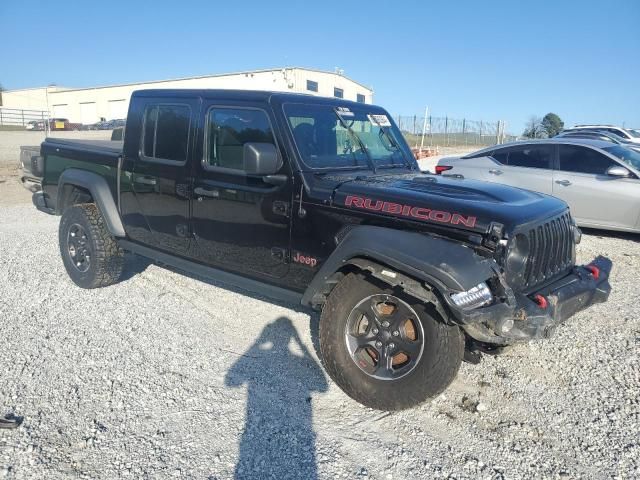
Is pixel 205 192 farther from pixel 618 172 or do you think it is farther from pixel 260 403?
pixel 618 172

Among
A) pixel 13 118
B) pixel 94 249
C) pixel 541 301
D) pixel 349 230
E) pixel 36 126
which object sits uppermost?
pixel 13 118

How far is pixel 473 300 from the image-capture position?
2771mm

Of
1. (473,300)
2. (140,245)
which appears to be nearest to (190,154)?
(140,245)

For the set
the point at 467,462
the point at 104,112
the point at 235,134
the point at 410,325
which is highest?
the point at 104,112

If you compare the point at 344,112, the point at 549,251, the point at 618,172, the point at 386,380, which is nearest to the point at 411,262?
the point at 386,380

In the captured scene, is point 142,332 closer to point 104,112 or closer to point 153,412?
point 153,412

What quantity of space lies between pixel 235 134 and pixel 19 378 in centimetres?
229

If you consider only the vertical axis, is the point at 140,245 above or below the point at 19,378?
above

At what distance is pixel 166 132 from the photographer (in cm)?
437

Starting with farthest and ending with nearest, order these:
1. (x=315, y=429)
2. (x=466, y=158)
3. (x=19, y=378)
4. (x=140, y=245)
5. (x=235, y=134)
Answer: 1. (x=466, y=158)
2. (x=140, y=245)
3. (x=235, y=134)
4. (x=19, y=378)
5. (x=315, y=429)

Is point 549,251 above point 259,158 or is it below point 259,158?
below

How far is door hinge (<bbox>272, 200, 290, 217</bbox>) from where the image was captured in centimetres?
358

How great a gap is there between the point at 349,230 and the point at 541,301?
124cm

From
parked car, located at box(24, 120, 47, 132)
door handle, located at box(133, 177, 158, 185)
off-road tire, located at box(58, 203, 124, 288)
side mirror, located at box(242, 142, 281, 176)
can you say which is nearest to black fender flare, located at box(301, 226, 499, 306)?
side mirror, located at box(242, 142, 281, 176)
